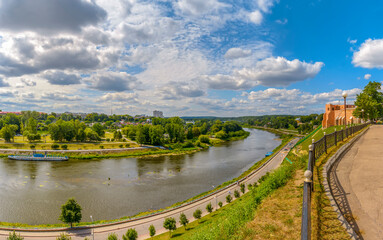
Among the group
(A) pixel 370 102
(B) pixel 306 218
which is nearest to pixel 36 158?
(B) pixel 306 218

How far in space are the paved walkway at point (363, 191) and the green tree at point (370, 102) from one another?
2770cm

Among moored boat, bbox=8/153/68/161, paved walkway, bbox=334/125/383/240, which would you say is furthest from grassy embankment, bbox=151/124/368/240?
moored boat, bbox=8/153/68/161

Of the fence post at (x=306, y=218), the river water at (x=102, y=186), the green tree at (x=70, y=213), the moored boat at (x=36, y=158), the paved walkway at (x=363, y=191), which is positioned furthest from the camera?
the moored boat at (x=36, y=158)

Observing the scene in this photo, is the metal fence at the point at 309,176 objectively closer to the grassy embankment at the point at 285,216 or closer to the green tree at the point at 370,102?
the grassy embankment at the point at 285,216

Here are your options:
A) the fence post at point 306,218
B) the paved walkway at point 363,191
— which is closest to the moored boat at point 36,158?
the paved walkway at point 363,191

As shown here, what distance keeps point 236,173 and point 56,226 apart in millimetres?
26276

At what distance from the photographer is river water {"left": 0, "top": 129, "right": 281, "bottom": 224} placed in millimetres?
20938

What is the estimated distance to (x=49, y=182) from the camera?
29.5 metres

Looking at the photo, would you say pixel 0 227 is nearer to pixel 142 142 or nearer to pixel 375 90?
pixel 142 142

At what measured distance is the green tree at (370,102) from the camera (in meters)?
31.3

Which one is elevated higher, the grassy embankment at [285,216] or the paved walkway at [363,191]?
the paved walkway at [363,191]

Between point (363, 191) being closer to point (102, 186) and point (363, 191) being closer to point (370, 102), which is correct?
point (102, 186)

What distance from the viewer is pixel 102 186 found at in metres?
28.1

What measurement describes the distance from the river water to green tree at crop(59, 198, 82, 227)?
257 centimetres
